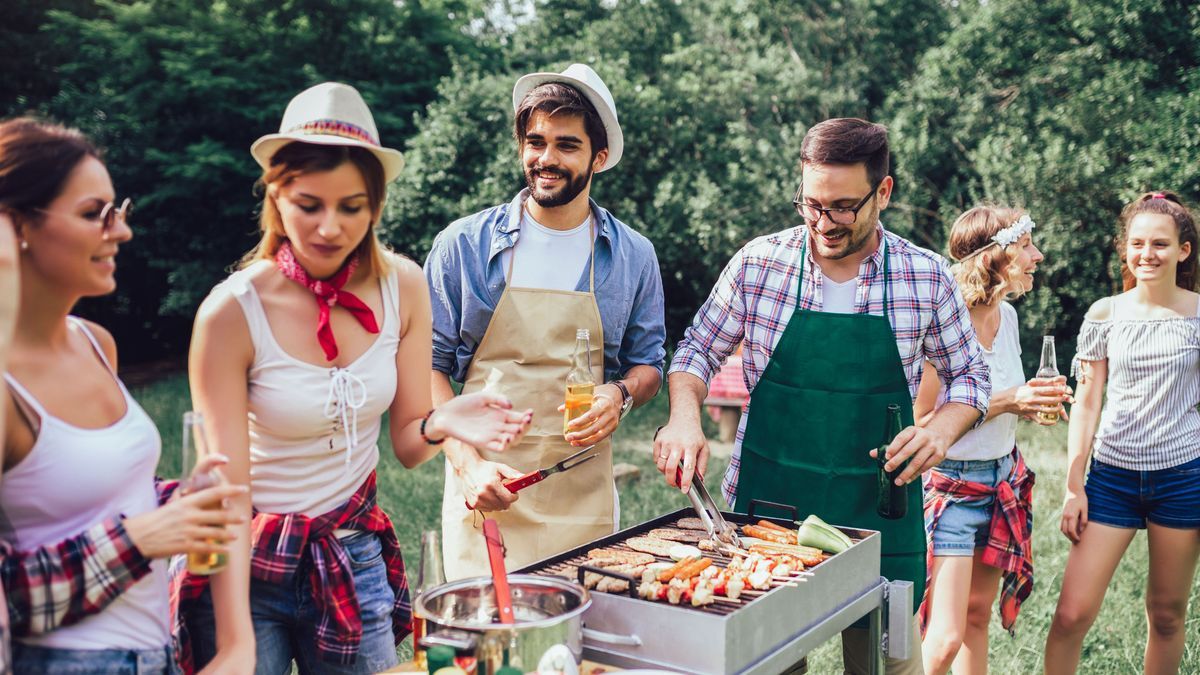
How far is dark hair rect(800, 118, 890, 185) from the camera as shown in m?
3.40

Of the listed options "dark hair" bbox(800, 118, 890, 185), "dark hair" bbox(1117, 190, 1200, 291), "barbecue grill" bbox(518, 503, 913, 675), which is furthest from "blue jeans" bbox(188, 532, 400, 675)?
"dark hair" bbox(1117, 190, 1200, 291)

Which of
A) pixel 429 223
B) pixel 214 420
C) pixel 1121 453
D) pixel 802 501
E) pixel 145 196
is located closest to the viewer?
pixel 214 420

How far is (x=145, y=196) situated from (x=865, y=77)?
1130 centimetres

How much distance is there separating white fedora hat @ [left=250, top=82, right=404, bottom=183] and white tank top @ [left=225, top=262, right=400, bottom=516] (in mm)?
315

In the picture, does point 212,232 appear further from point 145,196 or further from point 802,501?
point 802,501

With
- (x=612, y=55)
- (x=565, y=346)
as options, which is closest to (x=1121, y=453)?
(x=565, y=346)

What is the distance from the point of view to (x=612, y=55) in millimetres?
15461

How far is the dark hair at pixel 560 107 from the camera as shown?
3.48m

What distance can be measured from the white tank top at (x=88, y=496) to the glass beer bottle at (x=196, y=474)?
0.54 ft

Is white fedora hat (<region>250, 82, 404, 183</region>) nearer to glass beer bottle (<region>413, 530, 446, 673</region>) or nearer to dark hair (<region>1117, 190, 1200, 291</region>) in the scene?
glass beer bottle (<region>413, 530, 446, 673</region>)

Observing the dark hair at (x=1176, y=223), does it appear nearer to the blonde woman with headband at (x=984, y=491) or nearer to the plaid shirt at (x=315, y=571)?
the blonde woman with headband at (x=984, y=491)

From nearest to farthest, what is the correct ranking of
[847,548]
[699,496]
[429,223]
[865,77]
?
[847,548] < [699,496] < [429,223] < [865,77]

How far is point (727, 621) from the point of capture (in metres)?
2.24

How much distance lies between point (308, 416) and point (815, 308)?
6.27ft
